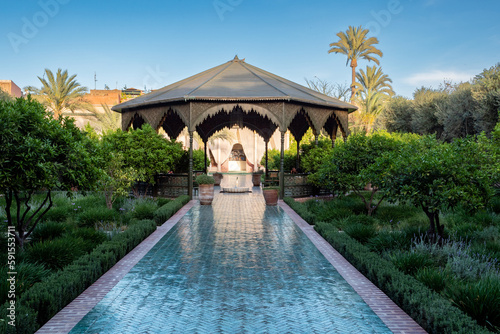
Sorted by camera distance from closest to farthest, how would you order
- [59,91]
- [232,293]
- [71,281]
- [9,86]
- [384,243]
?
[71,281] → [232,293] → [384,243] → [59,91] → [9,86]

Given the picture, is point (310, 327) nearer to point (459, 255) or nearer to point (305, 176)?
point (459, 255)

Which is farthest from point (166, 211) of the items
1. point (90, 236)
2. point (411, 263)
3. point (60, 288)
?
point (411, 263)

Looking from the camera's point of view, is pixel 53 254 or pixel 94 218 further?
pixel 94 218

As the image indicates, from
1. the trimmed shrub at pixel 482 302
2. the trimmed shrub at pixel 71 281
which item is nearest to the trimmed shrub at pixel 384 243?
the trimmed shrub at pixel 482 302

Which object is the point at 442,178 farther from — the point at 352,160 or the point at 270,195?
the point at 270,195

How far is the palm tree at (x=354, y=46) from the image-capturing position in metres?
45.2

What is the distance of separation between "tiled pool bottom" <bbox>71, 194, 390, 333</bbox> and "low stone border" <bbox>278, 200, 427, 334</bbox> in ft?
0.41

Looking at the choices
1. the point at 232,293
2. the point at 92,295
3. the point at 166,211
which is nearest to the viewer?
the point at 92,295

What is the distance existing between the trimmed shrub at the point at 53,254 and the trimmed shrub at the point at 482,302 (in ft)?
20.2

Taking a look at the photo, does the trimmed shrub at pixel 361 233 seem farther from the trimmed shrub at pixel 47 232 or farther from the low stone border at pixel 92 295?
the trimmed shrub at pixel 47 232

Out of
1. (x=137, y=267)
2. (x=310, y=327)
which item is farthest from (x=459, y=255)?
(x=137, y=267)

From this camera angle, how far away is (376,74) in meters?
46.8

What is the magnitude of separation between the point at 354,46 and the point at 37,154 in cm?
4437

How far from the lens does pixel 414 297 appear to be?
4.66 meters
